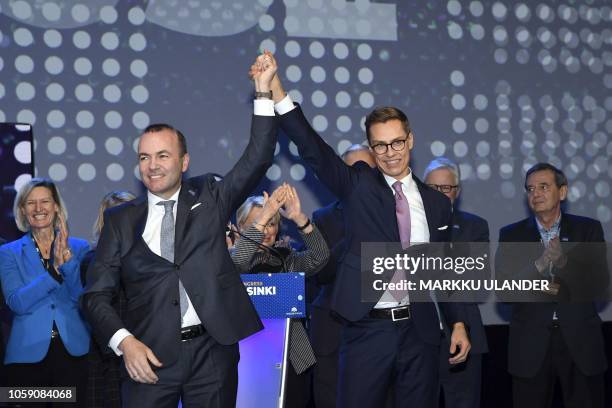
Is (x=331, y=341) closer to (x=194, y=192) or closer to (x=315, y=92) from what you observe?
(x=194, y=192)

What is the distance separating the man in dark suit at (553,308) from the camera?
192 inches

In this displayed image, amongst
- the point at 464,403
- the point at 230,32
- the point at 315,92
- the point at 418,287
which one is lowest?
the point at 464,403

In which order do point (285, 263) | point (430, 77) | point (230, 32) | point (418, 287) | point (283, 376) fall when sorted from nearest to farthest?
point (418, 287)
point (283, 376)
point (285, 263)
point (230, 32)
point (430, 77)

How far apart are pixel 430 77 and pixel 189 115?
78.5 inches

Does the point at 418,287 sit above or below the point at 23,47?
below

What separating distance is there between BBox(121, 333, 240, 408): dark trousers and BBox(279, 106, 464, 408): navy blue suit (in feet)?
2.17

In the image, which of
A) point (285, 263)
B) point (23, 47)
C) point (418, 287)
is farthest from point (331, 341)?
point (23, 47)

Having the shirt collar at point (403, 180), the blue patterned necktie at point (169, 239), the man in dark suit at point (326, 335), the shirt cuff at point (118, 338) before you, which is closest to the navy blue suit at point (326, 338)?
the man in dark suit at point (326, 335)

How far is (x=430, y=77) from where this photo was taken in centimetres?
678

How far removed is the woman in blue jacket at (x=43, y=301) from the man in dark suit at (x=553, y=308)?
2.56m

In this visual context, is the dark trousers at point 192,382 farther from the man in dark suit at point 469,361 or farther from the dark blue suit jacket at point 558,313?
the dark blue suit jacket at point 558,313

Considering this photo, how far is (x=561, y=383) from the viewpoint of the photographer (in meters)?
4.91

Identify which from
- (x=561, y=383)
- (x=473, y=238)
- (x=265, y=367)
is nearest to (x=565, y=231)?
(x=473, y=238)

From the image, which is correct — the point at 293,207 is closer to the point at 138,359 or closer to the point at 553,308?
the point at 138,359
